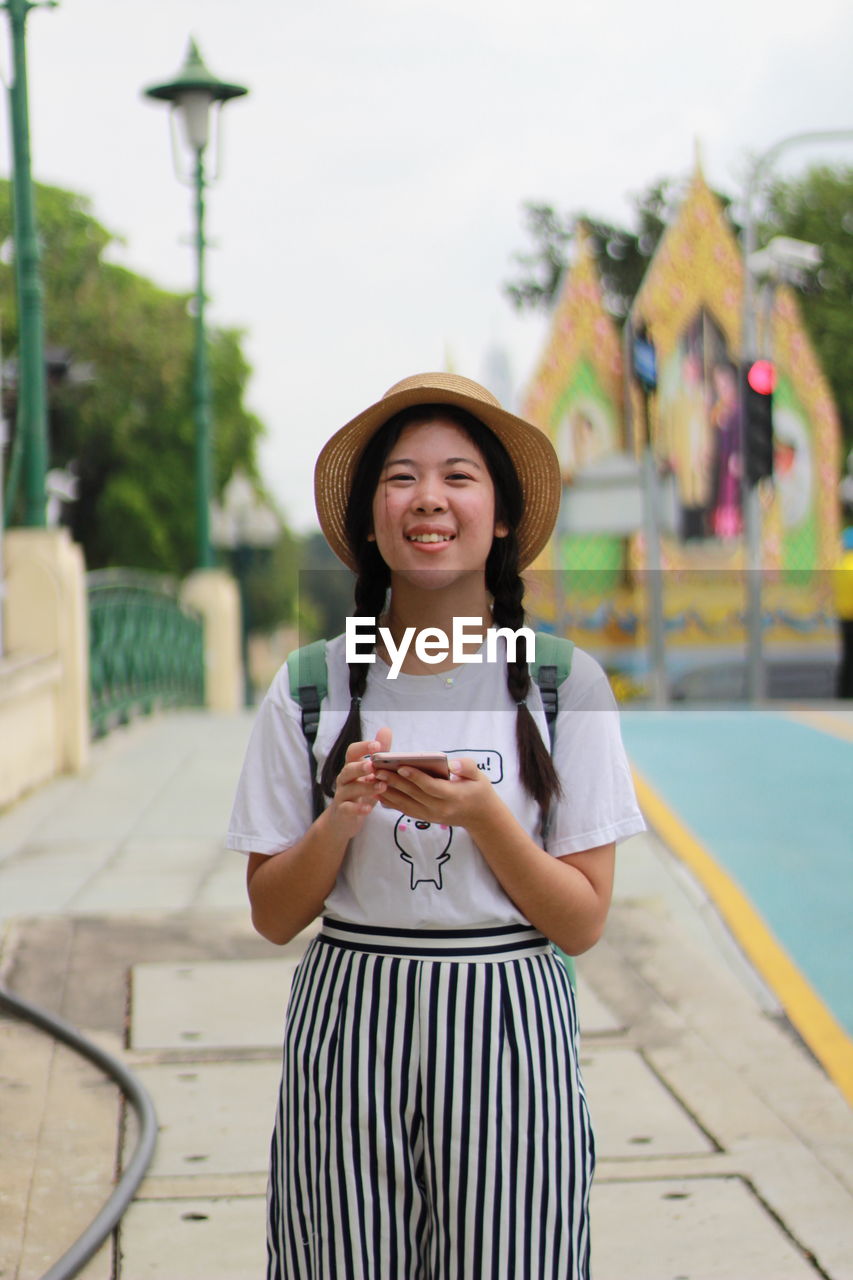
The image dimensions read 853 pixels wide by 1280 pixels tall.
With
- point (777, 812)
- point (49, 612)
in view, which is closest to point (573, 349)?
point (49, 612)

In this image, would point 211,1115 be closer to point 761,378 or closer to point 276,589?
point 761,378

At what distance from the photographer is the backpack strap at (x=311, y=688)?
2232 mm

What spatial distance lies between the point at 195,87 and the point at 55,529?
5.92 metres

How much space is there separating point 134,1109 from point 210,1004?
0.98 meters

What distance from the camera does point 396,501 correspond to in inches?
85.8

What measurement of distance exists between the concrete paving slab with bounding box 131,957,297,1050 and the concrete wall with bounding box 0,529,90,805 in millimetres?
3854

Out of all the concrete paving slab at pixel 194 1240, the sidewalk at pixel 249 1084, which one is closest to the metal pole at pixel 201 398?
the sidewalk at pixel 249 1084

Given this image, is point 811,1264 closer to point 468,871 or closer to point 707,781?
point 468,871

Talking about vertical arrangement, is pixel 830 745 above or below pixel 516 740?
below

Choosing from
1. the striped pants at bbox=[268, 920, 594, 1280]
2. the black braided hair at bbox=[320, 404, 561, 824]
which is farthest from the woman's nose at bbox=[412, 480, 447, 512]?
the striped pants at bbox=[268, 920, 594, 1280]

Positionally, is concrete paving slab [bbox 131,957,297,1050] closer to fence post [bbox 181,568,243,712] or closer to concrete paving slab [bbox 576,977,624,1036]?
concrete paving slab [bbox 576,977,624,1036]

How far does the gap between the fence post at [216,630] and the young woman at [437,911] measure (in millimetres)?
16331

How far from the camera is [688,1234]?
143 inches

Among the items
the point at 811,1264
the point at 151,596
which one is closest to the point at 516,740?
the point at 811,1264
